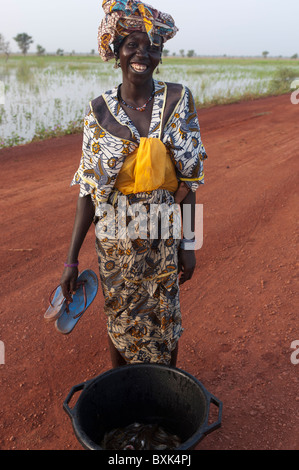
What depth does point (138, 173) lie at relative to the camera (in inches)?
68.8

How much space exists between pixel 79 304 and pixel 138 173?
79 centimetres

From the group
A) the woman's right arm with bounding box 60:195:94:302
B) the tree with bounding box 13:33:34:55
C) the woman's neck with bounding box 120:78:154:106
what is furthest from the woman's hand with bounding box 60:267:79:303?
the tree with bounding box 13:33:34:55

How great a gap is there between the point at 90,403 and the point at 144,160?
0.99m

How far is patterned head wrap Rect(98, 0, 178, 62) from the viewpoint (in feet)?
5.56

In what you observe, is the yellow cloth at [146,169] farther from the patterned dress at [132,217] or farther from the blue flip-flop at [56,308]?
the blue flip-flop at [56,308]

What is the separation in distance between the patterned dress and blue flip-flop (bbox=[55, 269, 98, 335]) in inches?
4.7

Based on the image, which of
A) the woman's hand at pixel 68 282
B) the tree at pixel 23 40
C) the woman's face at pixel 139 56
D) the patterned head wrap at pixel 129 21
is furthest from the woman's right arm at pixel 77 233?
the tree at pixel 23 40

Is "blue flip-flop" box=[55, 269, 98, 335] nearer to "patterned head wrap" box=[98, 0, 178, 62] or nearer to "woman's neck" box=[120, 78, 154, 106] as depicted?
"woman's neck" box=[120, 78, 154, 106]

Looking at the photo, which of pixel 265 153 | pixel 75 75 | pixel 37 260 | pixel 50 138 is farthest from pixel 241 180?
pixel 75 75

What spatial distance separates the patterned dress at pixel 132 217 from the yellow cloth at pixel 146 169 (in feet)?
0.10

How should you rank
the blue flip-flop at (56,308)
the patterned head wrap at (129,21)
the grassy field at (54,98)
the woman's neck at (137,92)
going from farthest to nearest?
the grassy field at (54,98) < the blue flip-flop at (56,308) < the woman's neck at (137,92) < the patterned head wrap at (129,21)

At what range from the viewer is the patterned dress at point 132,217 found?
1.79m

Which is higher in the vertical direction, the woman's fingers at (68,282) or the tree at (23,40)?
the tree at (23,40)

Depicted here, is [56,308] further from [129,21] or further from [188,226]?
[129,21]
